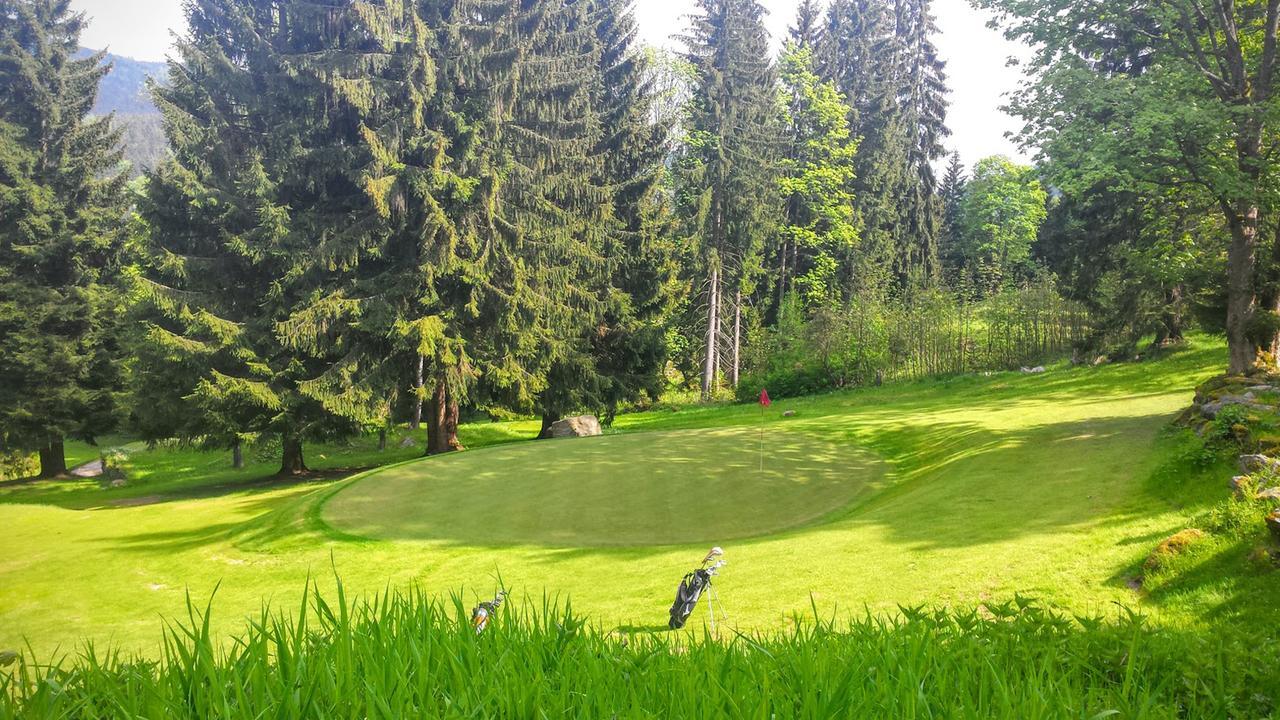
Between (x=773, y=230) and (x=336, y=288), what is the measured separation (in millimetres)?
20853

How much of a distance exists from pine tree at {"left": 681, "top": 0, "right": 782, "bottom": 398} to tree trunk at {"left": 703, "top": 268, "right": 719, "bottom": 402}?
44 millimetres

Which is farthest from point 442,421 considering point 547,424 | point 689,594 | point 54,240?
point 689,594

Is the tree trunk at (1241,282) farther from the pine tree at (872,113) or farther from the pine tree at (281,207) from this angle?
the pine tree at (872,113)

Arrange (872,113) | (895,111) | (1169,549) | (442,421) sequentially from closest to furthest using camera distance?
(1169,549)
(442,421)
(895,111)
(872,113)

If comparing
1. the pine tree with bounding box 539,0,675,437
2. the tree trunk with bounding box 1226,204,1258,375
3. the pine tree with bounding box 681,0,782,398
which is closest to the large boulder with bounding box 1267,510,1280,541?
the tree trunk with bounding box 1226,204,1258,375

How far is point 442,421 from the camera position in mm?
19234

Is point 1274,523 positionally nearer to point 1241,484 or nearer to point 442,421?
point 1241,484

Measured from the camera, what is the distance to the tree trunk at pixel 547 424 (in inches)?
851

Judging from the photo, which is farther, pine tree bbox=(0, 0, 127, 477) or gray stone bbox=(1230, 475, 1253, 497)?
pine tree bbox=(0, 0, 127, 477)

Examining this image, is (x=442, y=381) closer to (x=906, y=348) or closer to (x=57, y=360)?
(x=57, y=360)

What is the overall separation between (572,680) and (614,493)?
8691mm

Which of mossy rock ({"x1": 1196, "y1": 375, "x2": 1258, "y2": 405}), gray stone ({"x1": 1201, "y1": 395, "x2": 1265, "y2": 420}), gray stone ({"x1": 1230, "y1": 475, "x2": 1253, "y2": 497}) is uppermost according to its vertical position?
mossy rock ({"x1": 1196, "y1": 375, "x2": 1258, "y2": 405})

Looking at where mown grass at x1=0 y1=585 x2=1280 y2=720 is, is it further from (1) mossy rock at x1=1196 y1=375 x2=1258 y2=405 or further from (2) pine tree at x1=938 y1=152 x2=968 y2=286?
(2) pine tree at x1=938 y1=152 x2=968 y2=286

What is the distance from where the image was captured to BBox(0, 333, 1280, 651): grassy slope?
528 centimetres
